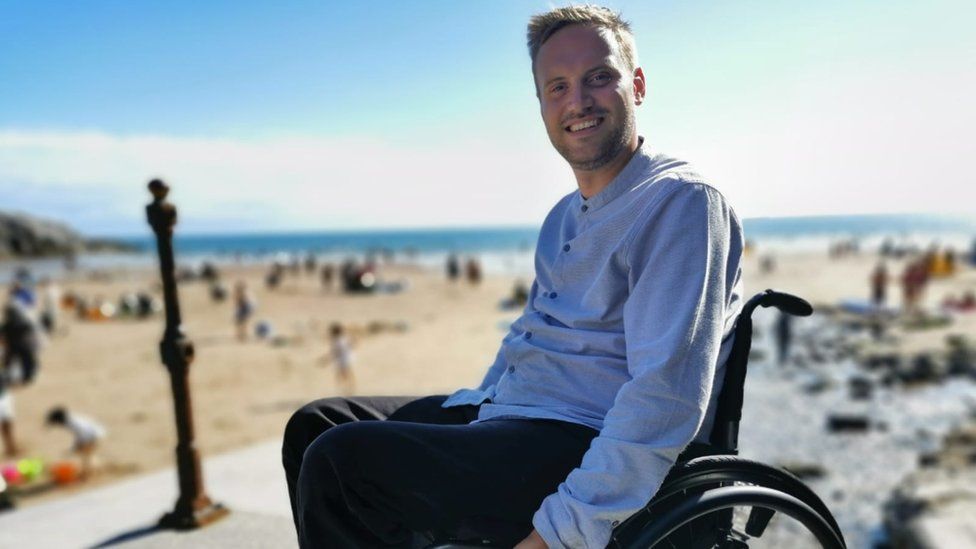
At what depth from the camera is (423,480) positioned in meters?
1.42

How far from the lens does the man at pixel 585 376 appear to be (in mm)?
1353

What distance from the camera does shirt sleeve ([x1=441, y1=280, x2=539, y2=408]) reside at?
190cm

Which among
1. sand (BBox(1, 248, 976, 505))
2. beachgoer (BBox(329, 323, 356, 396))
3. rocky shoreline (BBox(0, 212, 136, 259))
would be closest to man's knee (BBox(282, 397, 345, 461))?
sand (BBox(1, 248, 976, 505))

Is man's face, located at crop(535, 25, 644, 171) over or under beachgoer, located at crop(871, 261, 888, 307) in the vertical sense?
over

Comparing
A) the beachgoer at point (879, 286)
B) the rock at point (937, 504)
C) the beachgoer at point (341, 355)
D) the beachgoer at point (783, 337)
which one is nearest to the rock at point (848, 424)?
the rock at point (937, 504)

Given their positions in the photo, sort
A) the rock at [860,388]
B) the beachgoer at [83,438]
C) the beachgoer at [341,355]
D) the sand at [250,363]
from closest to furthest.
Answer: the beachgoer at [83,438] → the sand at [250,363] → the rock at [860,388] → the beachgoer at [341,355]

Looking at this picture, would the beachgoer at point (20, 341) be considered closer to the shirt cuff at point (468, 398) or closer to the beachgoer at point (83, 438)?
the beachgoer at point (83, 438)

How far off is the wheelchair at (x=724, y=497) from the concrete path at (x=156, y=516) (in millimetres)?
1749

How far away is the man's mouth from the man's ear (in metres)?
0.16

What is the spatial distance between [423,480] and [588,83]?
0.94 meters

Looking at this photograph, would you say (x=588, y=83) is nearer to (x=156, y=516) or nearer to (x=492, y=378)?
(x=492, y=378)

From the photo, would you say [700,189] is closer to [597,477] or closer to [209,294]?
[597,477]

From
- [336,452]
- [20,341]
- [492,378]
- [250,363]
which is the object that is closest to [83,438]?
[20,341]

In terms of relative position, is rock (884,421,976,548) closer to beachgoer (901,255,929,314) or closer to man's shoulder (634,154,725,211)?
man's shoulder (634,154,725,211)
